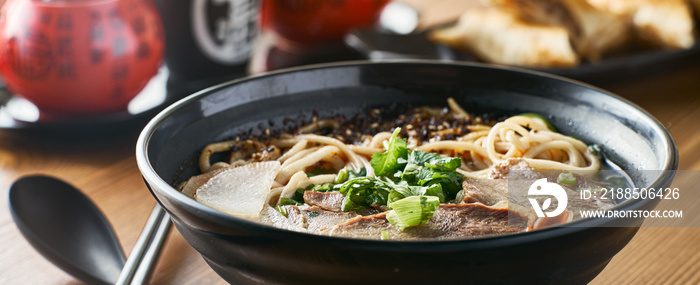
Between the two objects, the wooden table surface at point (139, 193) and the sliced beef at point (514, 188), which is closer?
the sliced beef at point (514, 188)

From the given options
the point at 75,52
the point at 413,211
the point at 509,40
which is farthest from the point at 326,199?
the point at 509,40

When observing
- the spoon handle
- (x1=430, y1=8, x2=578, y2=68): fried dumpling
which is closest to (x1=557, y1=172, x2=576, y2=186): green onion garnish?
the spoon handle

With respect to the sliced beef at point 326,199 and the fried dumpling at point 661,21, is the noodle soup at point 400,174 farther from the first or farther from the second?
the fried dumpling at point 661,21

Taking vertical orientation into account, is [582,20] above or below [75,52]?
above

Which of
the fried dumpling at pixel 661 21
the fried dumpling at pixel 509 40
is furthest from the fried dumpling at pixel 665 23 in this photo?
the fried dumpling at pixel 509 40

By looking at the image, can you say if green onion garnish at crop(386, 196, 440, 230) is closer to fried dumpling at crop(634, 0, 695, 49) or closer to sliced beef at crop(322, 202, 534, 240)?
sliced beef at crop(322, 202, 534, 240)

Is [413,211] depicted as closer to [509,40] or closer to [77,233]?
[77,233]

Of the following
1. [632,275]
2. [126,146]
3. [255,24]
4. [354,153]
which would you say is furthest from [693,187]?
[126,146]
